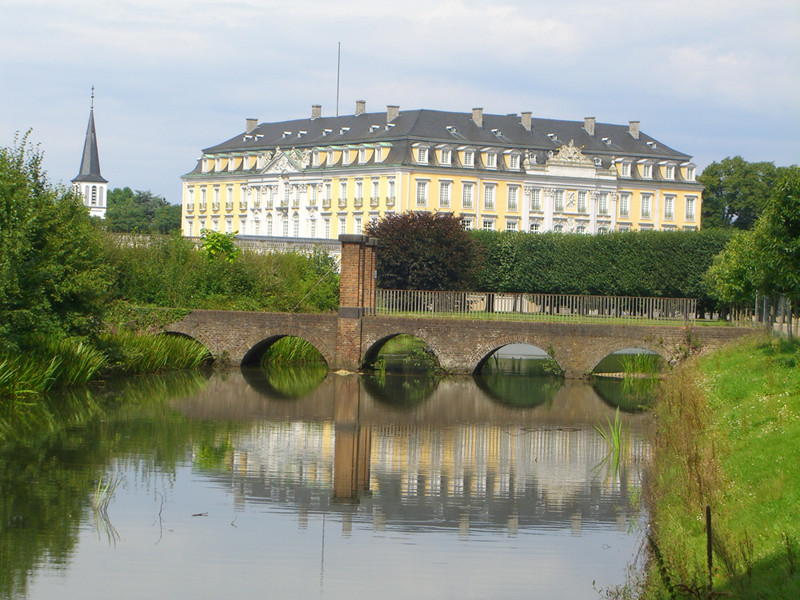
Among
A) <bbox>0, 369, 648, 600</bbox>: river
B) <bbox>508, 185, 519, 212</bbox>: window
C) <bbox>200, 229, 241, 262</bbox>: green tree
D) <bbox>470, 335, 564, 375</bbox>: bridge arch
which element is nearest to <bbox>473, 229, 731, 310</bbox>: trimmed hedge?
<bbox>200, 229, 241, 262</bbox>: green tree

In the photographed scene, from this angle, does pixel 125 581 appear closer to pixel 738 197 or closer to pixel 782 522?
pixel 782 522

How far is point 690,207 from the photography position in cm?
10431

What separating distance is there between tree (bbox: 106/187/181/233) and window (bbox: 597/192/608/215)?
46.9 m

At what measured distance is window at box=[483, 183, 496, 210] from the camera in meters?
100

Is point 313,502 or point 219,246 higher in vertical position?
point 219,246

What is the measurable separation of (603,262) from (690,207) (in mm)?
38514

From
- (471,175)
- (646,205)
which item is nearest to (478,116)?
(471,175)

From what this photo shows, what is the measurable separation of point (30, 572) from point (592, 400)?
2079cm

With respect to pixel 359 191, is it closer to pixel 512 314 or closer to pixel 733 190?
pixel 733 190

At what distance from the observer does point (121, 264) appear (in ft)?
128

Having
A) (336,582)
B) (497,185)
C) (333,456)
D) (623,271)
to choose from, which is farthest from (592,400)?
(497,185)

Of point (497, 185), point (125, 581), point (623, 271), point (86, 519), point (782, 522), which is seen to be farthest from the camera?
point (497, 185)

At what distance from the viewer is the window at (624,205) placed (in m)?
104

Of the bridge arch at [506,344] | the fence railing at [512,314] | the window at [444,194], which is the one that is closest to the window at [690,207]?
the window at [444,194]
